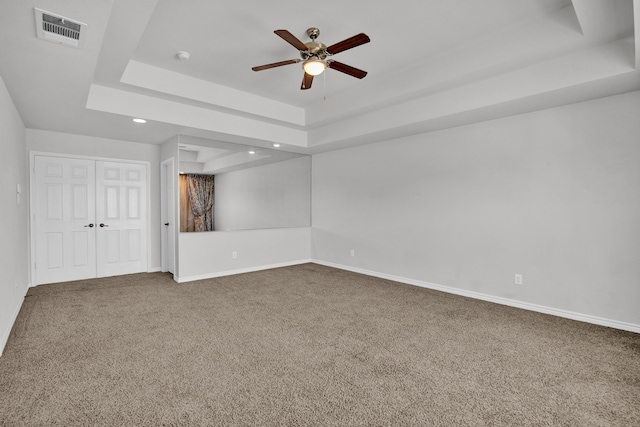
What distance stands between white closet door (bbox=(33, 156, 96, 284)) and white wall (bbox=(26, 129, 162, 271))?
17 centimetres

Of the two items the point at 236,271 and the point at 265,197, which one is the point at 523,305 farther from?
the point at 265,197

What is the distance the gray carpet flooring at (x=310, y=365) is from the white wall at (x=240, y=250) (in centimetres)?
119

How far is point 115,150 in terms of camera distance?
539 cm

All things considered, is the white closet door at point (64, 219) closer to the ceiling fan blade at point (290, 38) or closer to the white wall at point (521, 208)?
the ceiling fan blade at point (290, 38)

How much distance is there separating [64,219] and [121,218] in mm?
774

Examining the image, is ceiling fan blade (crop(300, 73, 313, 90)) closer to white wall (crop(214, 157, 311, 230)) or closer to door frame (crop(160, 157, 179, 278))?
white wall (crop(214, 157, 311, 230))

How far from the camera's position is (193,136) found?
505 cm

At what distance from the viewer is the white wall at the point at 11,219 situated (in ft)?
9.32

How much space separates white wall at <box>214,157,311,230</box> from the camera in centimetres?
573

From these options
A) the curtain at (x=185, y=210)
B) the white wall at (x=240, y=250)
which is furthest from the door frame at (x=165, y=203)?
the white wall at (x=240, y=250)

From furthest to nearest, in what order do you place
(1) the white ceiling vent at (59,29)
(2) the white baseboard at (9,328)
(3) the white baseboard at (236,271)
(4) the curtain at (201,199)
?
(4) the curtain at (201,199) < (3) the white baseboard at (236,271) < (2) the white baseboard at (9,328) < (1) the white ceiling vent at (59,29)

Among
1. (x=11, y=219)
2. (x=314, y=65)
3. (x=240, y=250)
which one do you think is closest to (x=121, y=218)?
(x=240, y=250)

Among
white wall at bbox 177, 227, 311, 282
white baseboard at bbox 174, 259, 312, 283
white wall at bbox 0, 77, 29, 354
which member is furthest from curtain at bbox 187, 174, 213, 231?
white wall at bbox 0, 77, 29, 354

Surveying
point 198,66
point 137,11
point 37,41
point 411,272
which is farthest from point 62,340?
point 411,272
